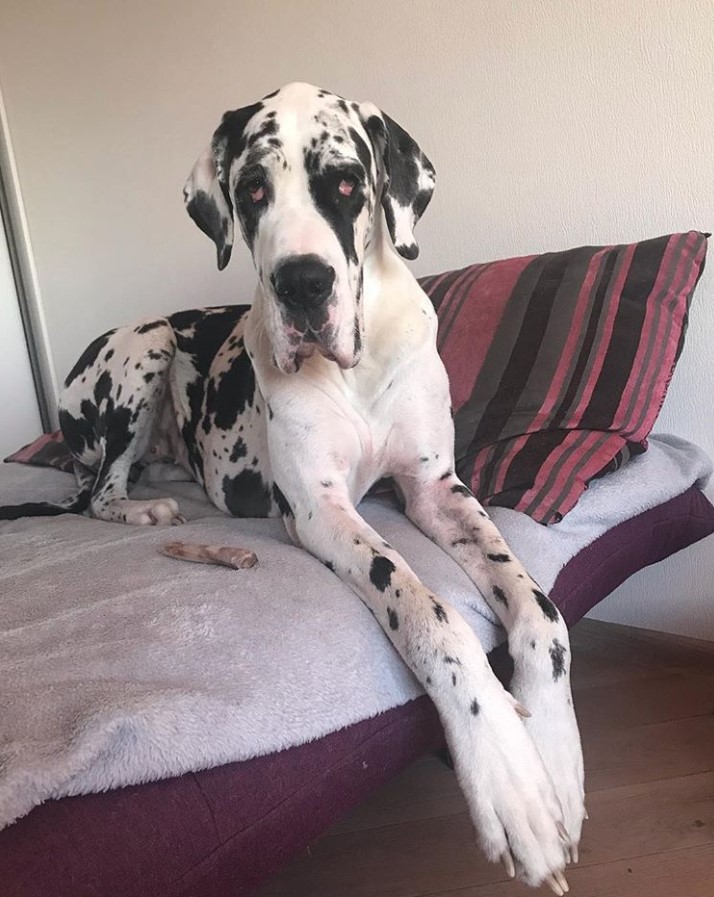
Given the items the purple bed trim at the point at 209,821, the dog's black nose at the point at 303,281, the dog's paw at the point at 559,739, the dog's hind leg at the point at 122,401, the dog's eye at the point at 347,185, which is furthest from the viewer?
the dog's hind leg at the point at 122,401

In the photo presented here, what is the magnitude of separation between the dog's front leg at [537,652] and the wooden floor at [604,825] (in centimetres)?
38

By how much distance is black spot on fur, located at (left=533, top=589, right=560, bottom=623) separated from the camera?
1.40 meters

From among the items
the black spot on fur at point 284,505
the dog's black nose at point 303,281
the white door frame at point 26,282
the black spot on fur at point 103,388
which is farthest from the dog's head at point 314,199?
the white door frame at point 26,282

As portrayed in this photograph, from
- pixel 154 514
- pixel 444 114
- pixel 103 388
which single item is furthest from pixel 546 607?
pixel 444 114

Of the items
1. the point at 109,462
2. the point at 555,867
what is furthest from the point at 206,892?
the point at 109,462

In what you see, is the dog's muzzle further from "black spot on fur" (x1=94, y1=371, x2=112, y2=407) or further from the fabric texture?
the fabric texture

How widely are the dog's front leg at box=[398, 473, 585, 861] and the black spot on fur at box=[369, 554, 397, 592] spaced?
21cm

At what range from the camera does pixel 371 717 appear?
1.24 metres

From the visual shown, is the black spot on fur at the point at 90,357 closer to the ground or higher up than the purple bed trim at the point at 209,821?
higher up

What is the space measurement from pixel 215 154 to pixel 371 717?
1.26 meters

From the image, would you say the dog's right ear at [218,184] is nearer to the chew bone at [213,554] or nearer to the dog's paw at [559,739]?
the chew bone at [213,554]

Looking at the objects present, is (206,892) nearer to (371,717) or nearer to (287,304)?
(371,717)

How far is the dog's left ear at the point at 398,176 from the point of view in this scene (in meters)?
1.73

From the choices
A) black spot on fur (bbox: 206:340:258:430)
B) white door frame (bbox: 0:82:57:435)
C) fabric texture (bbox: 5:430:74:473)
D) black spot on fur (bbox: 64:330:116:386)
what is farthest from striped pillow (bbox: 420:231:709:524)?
white door frame (bbox: 0:82:57:435)
